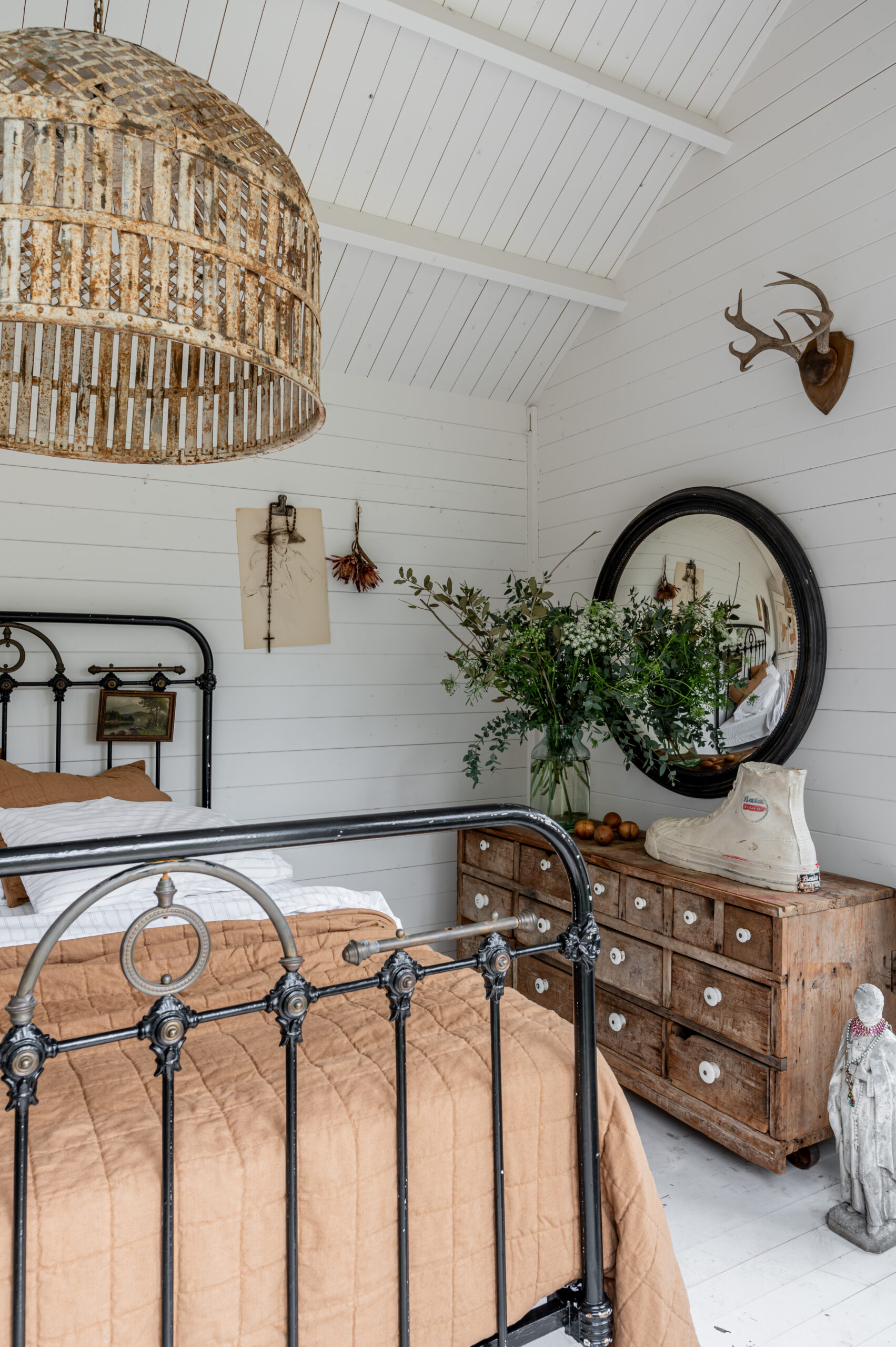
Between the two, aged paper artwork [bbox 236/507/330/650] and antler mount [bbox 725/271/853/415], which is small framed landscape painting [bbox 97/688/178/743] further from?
antler mount [bbox 725/271/853/415]

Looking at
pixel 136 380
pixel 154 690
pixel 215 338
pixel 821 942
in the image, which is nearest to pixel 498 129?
pixel 136 380

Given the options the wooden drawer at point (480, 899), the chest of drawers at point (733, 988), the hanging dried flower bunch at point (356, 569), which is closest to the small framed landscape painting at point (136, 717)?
the hanging dried flower bunch at point (356, 569)

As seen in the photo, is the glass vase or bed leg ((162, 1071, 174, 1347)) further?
the glass vase

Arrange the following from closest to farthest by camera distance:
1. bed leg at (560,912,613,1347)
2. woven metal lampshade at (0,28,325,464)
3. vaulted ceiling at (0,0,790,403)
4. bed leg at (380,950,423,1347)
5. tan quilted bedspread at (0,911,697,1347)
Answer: woven metal lampshade at (0,28,325,464) < tan quilted bedspread at (0,911,697,1347) < bed leg at (380,950,423,1347) < bed leg at (560,912,613,1347) < vaulted ceiling at (0,0,790,403)

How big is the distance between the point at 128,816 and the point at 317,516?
4.56 feet

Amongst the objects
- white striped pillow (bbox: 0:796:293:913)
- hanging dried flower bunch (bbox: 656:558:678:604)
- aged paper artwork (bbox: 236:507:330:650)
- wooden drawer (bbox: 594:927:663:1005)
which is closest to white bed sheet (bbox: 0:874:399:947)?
white striped pillow (bbox: 0:796:293:913)

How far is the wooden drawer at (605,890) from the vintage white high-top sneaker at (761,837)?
0.23 m

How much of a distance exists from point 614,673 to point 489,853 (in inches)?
31.4

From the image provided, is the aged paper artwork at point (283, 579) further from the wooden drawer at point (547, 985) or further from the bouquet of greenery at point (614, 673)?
the wooden drawer at point (547, 985)

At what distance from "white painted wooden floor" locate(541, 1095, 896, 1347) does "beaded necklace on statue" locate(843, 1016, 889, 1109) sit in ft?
0.99

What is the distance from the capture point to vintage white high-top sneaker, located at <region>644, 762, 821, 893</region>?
2062mm

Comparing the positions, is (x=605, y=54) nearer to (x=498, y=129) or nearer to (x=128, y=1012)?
(x=498, y=129)

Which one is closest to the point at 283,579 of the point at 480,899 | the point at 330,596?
the point at 330,596

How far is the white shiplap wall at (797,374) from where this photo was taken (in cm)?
225
